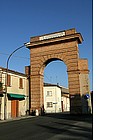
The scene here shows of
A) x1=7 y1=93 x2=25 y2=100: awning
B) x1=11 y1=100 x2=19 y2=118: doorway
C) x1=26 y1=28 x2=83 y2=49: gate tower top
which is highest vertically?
x1=26 y1=28 x2=83 y2=49: gate tower top

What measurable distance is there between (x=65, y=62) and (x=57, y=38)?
3.07 meters

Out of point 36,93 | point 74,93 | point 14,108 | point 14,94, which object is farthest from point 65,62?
point 14,108

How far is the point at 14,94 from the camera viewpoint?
22.3 meters

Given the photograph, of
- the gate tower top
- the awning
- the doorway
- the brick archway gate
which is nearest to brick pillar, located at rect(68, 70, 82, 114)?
the brick archway gate

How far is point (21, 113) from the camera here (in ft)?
78.7

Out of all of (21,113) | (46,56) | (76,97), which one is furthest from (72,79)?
(21,113)

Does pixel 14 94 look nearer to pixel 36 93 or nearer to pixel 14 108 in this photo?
pixel 14 108

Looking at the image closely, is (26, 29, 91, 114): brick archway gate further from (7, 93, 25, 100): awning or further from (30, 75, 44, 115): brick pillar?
(7, 93, 25, 100): awning

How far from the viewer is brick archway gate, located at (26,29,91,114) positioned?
74.5 feet

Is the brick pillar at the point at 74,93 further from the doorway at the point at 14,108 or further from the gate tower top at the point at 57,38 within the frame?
the doorway at the point at 14,108

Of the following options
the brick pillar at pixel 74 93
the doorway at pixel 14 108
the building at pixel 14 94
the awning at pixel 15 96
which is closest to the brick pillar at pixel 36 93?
the building at pixel 14 94

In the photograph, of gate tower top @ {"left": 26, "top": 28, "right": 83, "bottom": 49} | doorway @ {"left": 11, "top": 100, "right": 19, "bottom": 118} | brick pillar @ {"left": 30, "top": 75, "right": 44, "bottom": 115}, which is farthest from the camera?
brick pillar @ {"left": 30, "top": 75, "right": 44, "bottom": 115}

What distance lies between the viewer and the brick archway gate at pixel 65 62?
894 inches
